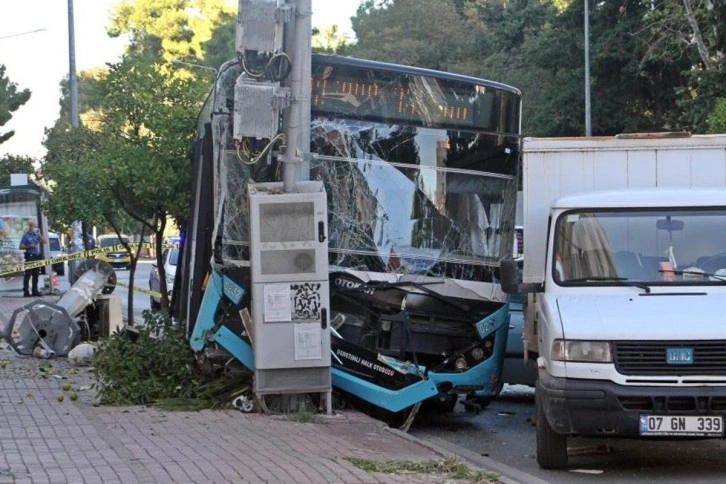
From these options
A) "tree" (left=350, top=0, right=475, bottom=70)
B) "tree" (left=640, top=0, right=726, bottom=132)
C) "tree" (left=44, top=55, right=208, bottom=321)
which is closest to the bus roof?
→ "tree" (left=44, top=55, right=208, bottom=321)

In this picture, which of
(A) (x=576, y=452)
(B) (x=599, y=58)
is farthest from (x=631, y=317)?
(B) (x=599, y=58)

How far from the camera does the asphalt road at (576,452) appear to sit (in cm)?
848

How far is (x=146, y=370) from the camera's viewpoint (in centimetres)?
1096

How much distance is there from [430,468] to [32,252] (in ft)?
73.8

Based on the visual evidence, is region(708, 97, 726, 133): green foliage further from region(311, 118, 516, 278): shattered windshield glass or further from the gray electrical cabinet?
the gray electrical cabinet

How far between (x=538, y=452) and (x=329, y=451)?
161 cm

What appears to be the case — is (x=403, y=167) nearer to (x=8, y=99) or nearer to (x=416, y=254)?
(x=416, y=254)

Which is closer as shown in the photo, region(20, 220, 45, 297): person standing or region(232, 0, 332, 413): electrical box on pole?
region(232, 0, 332, 413): electrical box on pole

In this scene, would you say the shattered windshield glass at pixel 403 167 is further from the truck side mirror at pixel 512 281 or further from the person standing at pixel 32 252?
the person standing at pixel 32 252

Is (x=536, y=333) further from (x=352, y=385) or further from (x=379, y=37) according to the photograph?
(x=379, y=37)

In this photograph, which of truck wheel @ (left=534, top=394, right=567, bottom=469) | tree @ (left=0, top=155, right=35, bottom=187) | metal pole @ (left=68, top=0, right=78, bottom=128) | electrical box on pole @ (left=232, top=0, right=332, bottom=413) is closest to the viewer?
truck wheel @ (left=534, top=394, right=567, bottom=469)

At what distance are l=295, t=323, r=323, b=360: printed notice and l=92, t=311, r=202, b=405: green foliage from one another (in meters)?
1.35

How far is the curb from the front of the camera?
7895mm

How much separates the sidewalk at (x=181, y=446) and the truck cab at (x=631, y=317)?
1168 mm
